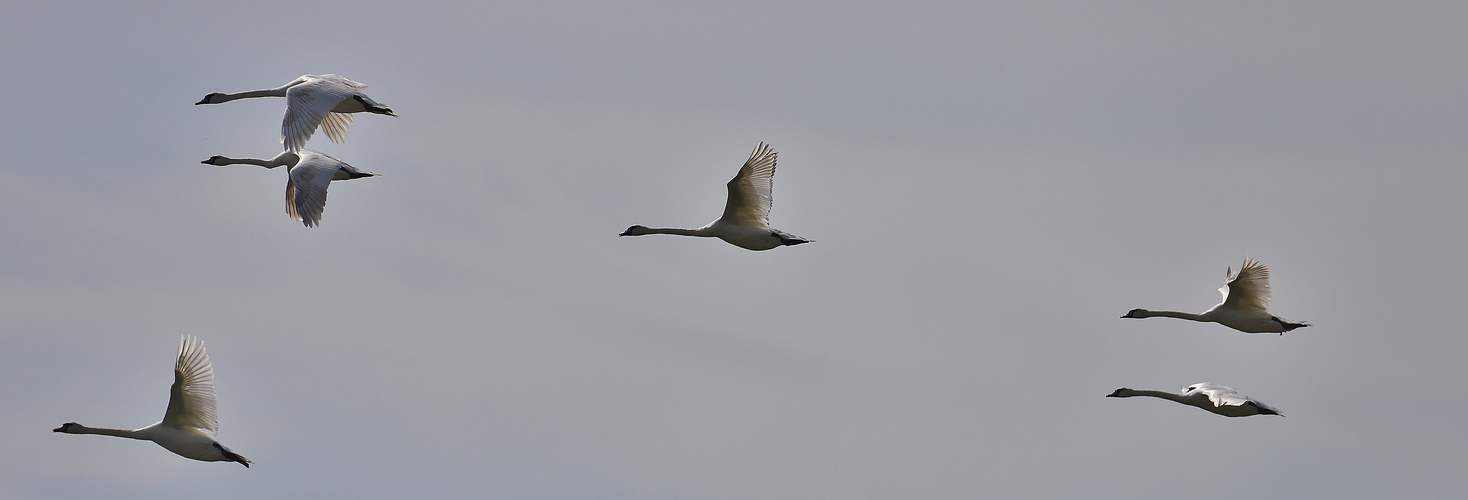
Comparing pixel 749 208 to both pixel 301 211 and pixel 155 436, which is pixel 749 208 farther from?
pixel 155 436

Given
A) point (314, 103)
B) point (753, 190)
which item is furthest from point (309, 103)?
point (753, 190)

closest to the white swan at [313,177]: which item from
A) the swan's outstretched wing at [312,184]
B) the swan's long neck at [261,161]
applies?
the swan's outstretched wing at [312,184]

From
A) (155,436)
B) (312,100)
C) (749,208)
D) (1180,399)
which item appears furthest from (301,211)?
(1180,399)

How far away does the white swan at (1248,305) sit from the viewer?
5366cm

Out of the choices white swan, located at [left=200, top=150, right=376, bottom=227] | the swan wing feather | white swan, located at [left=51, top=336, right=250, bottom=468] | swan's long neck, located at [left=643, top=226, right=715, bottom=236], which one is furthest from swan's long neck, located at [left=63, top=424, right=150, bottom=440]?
the swan wing feather

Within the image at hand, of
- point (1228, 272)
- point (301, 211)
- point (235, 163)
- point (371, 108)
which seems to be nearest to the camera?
point (301, 211)

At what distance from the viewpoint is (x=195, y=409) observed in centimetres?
5016

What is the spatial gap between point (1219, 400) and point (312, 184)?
65.1 feet

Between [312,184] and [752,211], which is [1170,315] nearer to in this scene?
[752,211]

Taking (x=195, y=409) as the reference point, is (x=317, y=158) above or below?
above

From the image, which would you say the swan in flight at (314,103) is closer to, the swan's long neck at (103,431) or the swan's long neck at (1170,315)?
the swan's long neck at (103,431)

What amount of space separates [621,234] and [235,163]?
10.3 m

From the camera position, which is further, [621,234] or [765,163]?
[621,234]

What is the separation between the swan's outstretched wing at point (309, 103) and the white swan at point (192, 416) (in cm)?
511
